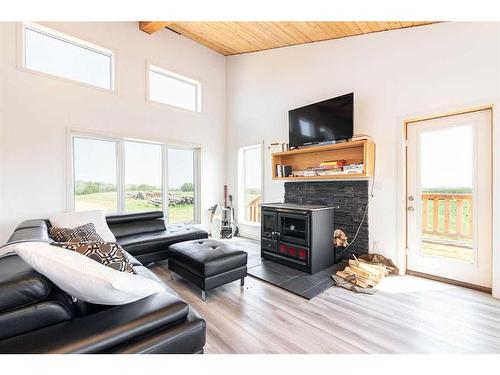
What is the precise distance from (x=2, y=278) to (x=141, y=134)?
143 inches

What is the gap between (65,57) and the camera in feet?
11.6

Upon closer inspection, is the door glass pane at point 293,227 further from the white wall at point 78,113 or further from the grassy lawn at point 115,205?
the grassy lawn at point 115,205

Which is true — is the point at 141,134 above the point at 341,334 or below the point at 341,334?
above

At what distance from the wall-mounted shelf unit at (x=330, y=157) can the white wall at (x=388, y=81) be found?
232 mm

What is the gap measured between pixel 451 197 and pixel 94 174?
506cm

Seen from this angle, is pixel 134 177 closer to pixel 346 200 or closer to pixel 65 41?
pixel 65 41

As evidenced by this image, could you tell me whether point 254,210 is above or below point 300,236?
above

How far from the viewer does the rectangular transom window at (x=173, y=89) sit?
14.5 ft

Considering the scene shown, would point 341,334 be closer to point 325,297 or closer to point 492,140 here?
point 325,297

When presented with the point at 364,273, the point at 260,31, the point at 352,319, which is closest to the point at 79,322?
the point at 352,319

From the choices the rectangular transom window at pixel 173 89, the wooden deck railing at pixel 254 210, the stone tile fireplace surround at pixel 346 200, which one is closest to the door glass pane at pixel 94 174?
the rectangular transom window at pixel 173 89

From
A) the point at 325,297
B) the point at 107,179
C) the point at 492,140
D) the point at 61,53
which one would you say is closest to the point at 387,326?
the point at 325,297

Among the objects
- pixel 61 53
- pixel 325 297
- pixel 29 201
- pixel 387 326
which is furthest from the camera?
pixel 61 53
